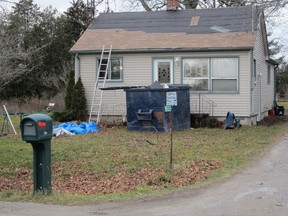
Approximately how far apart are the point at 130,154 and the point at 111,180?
270 centimetres

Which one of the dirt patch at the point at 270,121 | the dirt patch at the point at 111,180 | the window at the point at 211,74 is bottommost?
the dirt patch at the point at 111,180

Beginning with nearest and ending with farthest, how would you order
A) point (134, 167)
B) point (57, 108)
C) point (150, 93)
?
point (134, 167) < point (150, 93) < point (57, 108)

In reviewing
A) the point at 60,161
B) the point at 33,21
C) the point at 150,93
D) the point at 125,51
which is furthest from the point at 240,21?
the point at 33,21

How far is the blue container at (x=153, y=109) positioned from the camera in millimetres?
17422

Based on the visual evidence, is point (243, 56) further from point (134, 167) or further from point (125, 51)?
point (134, 167)

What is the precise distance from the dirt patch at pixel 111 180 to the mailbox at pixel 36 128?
1560mm

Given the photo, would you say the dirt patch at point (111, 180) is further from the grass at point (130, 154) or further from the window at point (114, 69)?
the window at point (114, 69)

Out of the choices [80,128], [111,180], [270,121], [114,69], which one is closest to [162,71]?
[114,69]

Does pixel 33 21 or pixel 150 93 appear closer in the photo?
pixel 150 93

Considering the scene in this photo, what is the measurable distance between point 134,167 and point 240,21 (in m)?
13.2

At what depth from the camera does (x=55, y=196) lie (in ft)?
26.3

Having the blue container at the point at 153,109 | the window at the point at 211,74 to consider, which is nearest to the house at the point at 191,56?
the window at the point at 211,74

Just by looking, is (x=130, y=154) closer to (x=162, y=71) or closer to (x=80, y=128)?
(x=80, y=128)

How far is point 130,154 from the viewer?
40.6 ft
